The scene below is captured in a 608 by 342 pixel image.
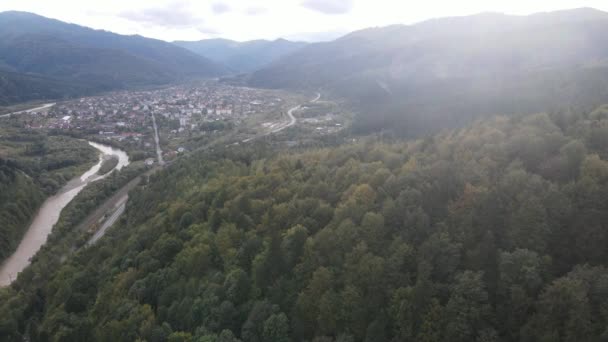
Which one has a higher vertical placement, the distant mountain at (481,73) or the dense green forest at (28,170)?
the distant mountain at (481,73)

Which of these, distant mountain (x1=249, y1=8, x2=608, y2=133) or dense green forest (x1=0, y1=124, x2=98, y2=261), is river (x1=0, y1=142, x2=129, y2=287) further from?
distant mountain (x1=249, y1=8, x2=608, y2=133)

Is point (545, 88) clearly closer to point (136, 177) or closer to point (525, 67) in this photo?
point (525, 67)

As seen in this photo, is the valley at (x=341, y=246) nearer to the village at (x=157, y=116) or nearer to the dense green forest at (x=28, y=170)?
the dense green forest at (x=28, y=170)

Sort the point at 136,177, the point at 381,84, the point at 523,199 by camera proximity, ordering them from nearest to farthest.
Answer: the point at 523,199 < the point at 136,177 < the point at 381,84

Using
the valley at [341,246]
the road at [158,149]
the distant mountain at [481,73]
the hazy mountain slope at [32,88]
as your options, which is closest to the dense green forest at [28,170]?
the valley at [341,246]

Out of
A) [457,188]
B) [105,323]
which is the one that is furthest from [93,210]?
[457,188]
